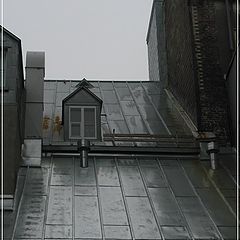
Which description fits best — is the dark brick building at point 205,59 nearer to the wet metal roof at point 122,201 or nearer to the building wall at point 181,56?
the building wall at point 181,56

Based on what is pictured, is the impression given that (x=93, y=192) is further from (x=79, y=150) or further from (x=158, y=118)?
A: (x=158, y=118)

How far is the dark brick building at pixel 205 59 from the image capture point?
19078 mm

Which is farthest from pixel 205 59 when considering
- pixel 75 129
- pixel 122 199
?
pixel 122 199

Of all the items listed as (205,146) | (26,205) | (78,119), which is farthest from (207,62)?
(26,205)

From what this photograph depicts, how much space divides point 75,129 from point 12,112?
4173mm

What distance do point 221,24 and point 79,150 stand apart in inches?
286

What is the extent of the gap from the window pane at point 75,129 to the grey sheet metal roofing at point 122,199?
0.47 metres

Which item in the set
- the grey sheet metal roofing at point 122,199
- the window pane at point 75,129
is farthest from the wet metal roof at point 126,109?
the window pane at point 75,129

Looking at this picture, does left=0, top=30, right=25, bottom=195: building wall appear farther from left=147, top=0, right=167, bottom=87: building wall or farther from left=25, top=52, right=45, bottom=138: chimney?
left=147, top=0, right=167, bottom=87: building wall

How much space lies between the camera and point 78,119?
60.2ft

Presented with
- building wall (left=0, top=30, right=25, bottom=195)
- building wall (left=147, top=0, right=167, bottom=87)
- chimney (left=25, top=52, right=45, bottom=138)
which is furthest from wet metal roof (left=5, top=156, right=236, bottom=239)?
building wall (left=147, top=0, right=167, bottom=87)

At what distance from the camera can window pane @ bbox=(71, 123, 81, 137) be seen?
59.6ft

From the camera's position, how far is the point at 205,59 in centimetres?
1969

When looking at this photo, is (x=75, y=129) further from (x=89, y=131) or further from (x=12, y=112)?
(x=12, y=112)
